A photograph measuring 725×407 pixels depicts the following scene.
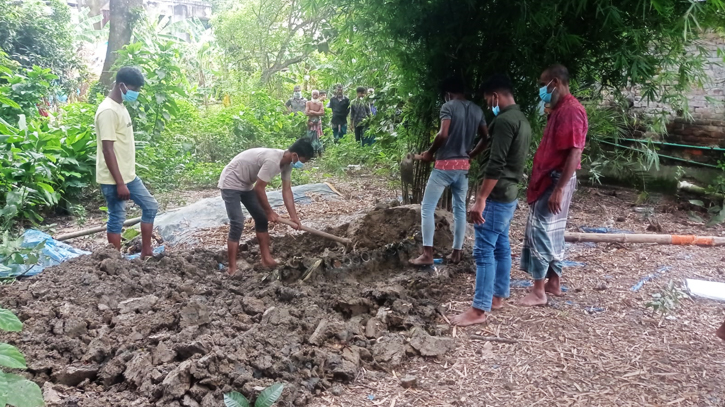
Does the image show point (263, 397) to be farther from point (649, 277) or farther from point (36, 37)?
point (36, 37)

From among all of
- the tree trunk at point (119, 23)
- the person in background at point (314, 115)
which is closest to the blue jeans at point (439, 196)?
the person in background at point (314, 115)

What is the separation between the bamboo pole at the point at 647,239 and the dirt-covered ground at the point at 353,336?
0.53m

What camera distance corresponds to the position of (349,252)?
4.89m

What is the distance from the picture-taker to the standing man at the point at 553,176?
338 cm

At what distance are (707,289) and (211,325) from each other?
11.9 ft

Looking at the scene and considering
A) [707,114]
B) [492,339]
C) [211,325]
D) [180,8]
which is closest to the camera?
[211,325]

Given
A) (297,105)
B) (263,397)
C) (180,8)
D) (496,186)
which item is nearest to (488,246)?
(496,186)

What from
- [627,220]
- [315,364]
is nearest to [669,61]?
[627,220]

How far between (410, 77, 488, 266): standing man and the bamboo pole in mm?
1585

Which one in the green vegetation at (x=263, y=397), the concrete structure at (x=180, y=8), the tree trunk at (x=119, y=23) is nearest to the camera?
the green vegetation at (x=263, y=397)

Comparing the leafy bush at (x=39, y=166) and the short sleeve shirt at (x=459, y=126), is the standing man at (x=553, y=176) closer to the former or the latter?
the short sleeve shirt at (x=459, y=126)

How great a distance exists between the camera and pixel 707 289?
13.1 feet

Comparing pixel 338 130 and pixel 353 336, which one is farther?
pixel 338 130

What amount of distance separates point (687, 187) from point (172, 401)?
703 centimetres
